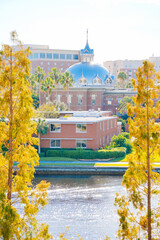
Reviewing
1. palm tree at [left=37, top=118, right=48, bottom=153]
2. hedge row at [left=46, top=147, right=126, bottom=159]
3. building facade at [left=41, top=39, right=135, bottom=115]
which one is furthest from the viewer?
building facade at [left=41, top=39, right=135, bottom=115]

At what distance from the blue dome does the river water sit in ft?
203

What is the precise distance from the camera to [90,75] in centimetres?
10862

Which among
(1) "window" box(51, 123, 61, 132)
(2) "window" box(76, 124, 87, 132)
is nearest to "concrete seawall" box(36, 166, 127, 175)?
(2) "window" box(76, 124, 87, 132)

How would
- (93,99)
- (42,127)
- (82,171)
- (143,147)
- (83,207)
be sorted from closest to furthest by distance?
(143,147)
(83,207)
(82,171)
(42,127)
(93,99)

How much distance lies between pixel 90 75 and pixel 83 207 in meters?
76.3

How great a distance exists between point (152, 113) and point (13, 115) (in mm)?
5800

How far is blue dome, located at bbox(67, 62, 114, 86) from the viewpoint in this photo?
107062 mm

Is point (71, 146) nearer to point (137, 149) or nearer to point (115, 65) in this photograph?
point (137, 149)

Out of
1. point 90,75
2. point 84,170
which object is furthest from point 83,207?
point 90,75

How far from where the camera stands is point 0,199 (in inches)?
578

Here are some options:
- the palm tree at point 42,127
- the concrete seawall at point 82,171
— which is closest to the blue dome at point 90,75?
the palm tree at point 42,127

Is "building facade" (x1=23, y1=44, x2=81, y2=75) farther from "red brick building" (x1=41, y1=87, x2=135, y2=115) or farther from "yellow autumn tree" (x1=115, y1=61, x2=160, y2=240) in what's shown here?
"yellow autumn tree" (x1=115, y1=61, x2=160, y2=240)

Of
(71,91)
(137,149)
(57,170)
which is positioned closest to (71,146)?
(57,170)

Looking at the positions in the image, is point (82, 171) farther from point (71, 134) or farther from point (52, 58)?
point (52, 58)
